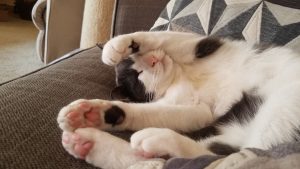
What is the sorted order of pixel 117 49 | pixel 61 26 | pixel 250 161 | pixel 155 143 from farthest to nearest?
pixel 61 26, pixel 117 49, pixel 155 143, pixel 250 161

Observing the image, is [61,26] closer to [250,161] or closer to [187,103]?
[187,103]

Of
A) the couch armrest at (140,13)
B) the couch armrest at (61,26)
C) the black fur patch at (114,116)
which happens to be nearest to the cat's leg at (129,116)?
the black fur patch at (114,116)

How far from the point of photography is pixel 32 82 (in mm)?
1004

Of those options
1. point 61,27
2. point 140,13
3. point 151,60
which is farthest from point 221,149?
point 61,27

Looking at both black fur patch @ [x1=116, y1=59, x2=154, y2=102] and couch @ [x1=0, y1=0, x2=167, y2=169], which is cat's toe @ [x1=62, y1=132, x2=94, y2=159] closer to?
couch @ [x1=0, y1=0, x2=167, y2=169]

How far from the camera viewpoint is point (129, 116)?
3.16ft

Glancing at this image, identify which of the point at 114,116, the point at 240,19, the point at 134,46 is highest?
the point at 240,19

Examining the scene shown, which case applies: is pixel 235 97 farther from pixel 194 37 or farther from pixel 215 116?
pixel 194 37

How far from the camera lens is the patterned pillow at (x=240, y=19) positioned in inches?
47.1

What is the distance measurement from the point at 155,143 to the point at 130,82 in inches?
19.9

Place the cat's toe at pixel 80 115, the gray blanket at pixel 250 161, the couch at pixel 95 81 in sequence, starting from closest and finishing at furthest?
the gray blanket at pixel 250 161 → the couch at pixel 95 81 → the cat's toe at pixel 80 115

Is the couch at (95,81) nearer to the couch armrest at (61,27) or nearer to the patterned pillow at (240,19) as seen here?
the patterned pillow at (240,19)

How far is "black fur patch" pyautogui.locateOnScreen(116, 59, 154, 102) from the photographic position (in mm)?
1223

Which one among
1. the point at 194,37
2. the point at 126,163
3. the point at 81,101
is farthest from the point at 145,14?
the point at 126,163
